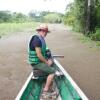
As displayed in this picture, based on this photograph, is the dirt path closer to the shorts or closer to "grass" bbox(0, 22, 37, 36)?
the shorts

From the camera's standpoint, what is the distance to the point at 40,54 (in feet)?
24.4

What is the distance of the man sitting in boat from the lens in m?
7.41

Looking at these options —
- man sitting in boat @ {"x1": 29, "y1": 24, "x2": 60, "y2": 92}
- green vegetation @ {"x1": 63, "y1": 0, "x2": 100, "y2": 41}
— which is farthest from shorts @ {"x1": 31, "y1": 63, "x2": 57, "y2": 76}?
green vegetation @ {"x1": 63, "y1": 0, "x2": 100, "y2": 41}

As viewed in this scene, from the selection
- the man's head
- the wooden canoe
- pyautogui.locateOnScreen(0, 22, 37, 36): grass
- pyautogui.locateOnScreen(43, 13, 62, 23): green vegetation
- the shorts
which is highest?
the man's head

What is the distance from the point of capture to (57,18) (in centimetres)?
9262

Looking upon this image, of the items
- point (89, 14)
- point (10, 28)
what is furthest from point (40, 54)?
point (10, 28)

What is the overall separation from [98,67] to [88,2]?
14.1 m

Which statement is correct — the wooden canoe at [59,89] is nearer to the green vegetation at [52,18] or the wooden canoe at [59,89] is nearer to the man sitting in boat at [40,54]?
the man sitting in boat at [40,54]

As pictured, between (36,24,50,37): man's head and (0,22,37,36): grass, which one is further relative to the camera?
(0,22,37,36): grass

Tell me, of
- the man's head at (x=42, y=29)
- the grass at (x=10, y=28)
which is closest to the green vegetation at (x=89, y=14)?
the grass at (x=10, y=28)

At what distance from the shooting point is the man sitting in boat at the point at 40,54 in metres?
7.41

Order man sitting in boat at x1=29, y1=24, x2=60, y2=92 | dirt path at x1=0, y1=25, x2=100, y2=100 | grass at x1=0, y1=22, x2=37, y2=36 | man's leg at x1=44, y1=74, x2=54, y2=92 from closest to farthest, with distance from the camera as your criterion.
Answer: man sitting in boat at x1=29, y1=24, x2=60, y2=92, man's leg at x1=44, y1=74, x2=54, y2=92, dirt path at x1=0, y1=25, x2=100, y2=100, grass at x1=0, y1=22, x2=37, y2=36

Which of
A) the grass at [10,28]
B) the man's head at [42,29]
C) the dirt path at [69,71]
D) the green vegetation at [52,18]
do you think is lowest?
the green vegetation at [52,18]

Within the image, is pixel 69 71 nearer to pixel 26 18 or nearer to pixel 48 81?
pixel 48 81
